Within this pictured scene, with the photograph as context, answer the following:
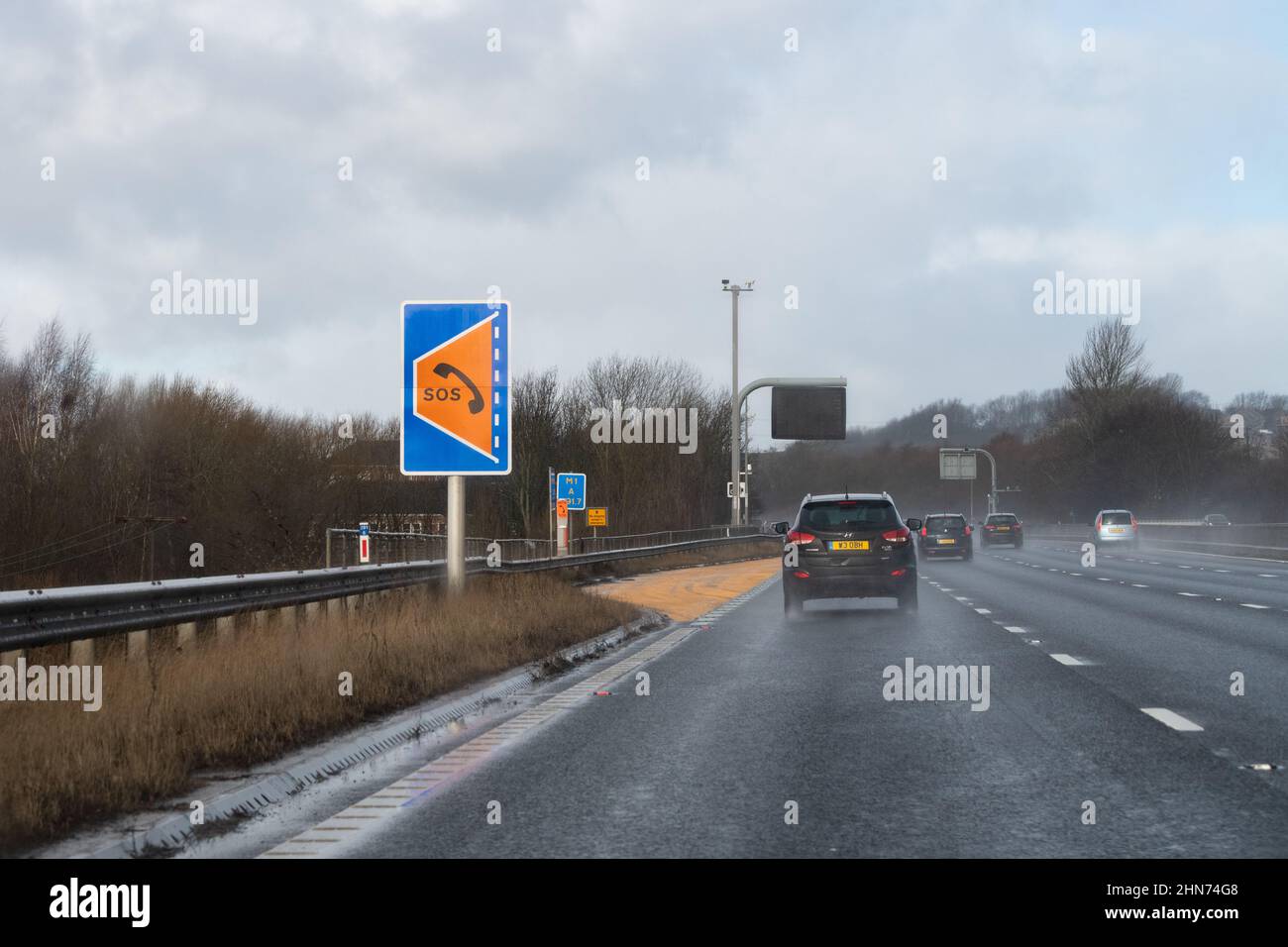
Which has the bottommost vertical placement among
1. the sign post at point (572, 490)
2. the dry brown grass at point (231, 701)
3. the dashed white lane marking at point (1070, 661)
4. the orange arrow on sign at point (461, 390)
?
the dashed white lane marking at point (1070, 661)

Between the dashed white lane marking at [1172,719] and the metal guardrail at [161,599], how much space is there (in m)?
7.06

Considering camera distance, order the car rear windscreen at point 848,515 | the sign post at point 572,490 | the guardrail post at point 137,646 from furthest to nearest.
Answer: the sign post at point 572,490, the car rear windscreen at point 848,515, the guardrail post at point 137,646

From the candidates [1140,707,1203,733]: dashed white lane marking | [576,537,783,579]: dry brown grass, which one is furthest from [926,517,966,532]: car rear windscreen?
[1140,707,1203,733]: dashed white lane marking

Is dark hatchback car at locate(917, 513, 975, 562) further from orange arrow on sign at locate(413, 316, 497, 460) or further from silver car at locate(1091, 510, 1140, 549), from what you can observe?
orange arrow on sign at locate(413, 316, 497, 460)

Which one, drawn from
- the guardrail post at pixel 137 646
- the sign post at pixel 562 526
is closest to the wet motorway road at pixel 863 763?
the guardrail post at pixel 137 646

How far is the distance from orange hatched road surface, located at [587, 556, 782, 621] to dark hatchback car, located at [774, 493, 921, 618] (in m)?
1.84

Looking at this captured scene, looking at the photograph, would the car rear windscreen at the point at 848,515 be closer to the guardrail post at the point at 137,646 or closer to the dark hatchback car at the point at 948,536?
the guardrail post at the point at 137,646

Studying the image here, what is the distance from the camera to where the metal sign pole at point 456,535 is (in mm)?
15789

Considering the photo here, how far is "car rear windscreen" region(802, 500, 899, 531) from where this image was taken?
2052 cm

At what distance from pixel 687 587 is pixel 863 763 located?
22.7m

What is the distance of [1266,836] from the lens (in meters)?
6.01
